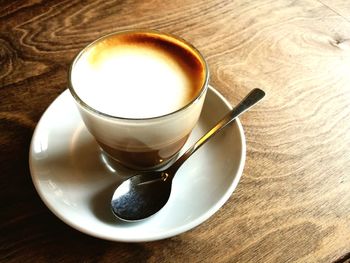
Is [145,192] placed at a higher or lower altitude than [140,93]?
lower

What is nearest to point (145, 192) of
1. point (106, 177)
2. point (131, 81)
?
point (106, 177)

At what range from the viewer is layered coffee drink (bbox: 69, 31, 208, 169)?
0.59 metres

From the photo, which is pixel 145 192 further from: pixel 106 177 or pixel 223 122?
pixel 223 122

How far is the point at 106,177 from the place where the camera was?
0.66 metres

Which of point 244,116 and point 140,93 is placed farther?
point 244,116

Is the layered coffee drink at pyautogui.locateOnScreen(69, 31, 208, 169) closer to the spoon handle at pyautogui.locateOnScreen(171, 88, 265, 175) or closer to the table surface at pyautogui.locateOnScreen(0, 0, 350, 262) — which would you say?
the spoon handle at pyautogui.locateOnScreen(171, 88, 265, 175)

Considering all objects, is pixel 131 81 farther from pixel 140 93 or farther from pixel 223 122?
pixel 223 122

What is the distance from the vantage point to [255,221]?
623 mm

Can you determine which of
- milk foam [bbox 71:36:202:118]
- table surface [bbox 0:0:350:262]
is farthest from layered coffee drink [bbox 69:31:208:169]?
table surface [bbox 0:0:350:262]

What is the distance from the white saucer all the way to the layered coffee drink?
0.05 metres

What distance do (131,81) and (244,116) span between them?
25cm

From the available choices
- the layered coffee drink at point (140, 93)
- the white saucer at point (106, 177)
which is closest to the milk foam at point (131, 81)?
the layered coffee drink at point (140, 93)

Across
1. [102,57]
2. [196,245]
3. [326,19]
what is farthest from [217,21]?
[196,245]

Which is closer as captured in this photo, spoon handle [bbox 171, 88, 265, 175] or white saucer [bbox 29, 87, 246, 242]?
white saucer [bbox 29, 87, 246, 242]
